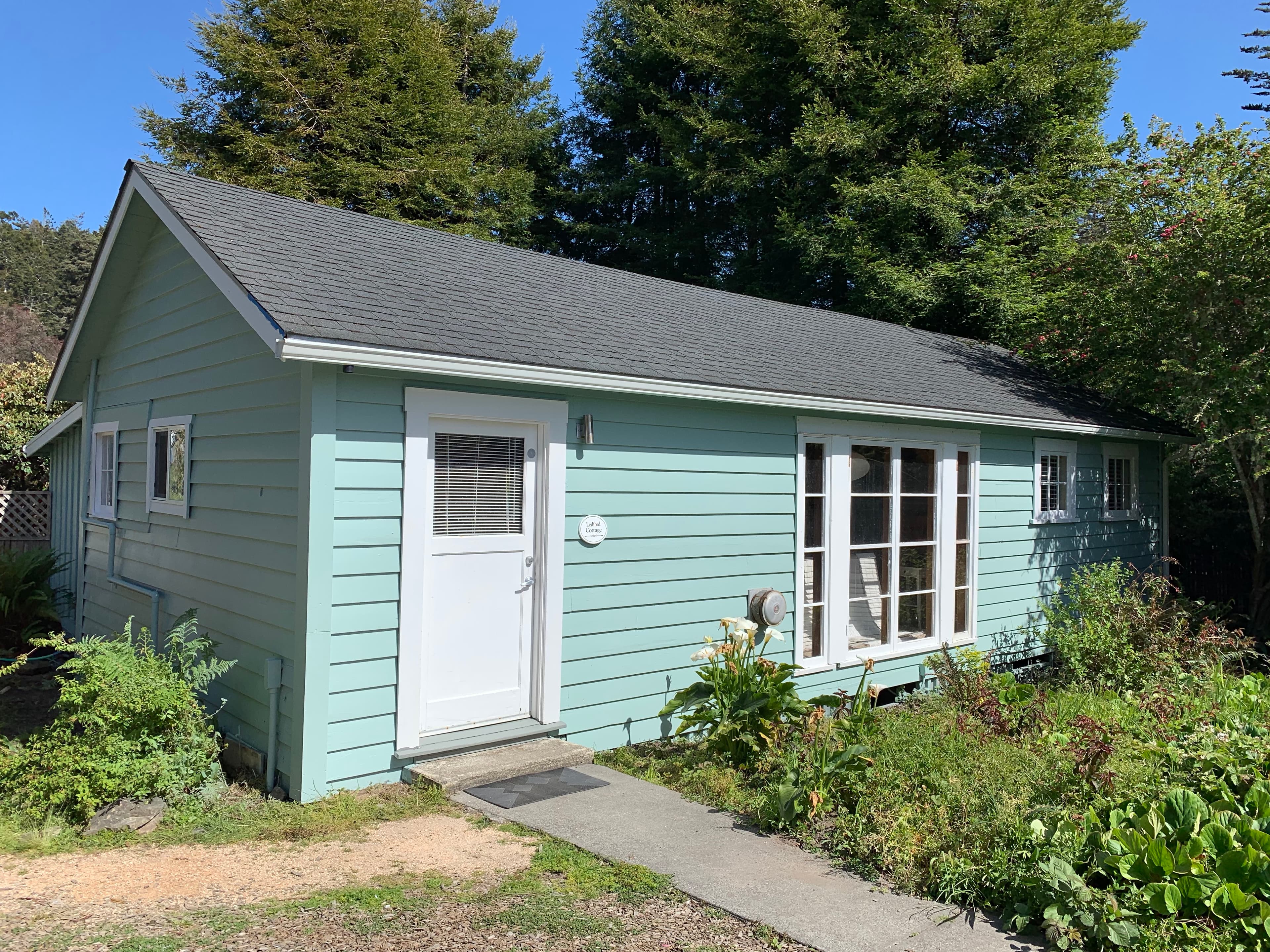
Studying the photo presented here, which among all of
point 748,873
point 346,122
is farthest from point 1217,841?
point 346,122

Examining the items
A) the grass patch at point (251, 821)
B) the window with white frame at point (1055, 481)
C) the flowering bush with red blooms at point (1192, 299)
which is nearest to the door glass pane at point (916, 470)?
the window with white frame at point (1055, 481)

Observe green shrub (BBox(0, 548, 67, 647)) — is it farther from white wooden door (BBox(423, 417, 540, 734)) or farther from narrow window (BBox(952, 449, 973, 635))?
narrow window (BBox(952, 449, 973, 635))

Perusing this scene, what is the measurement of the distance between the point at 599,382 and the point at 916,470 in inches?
153

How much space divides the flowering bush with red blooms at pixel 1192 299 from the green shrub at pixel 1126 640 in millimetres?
2125

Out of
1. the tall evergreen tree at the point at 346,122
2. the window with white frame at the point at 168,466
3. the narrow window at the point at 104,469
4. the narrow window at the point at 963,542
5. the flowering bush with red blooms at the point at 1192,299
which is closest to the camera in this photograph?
the window with white frame at the point at 168,466

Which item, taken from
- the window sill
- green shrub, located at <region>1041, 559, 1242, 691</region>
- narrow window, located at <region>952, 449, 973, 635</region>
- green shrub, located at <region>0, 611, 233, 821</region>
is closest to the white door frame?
green shrub, located at <region>0, 611, 233, 821</region>

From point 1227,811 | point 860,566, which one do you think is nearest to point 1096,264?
point 860,566

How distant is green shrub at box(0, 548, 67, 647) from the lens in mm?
9516

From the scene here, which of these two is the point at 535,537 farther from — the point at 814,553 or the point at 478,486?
the point at 814,553

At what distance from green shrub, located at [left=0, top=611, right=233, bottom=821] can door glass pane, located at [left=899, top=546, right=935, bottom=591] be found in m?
5.76

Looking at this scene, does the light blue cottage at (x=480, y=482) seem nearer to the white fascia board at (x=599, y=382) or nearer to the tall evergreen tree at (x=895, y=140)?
the white fascia board at (x=599, y=382)

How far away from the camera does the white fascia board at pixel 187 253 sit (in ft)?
15.9

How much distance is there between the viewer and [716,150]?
21.6 meters

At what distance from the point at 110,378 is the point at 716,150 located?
1634cm
